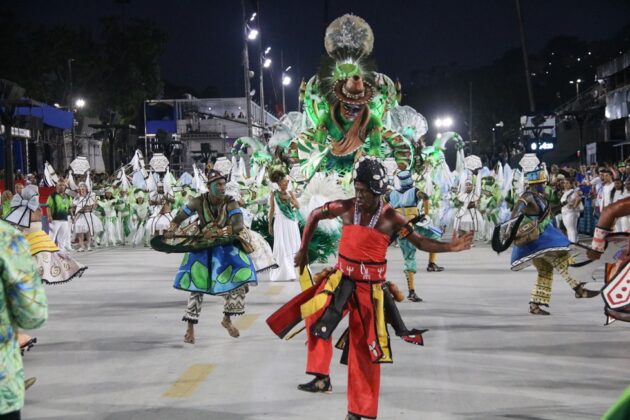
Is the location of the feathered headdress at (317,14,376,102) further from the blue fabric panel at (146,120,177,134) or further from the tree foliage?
the blue fabric panel at (146,120,177,134)

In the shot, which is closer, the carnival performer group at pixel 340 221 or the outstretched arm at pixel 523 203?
the carnival performer group at pixel 340 221

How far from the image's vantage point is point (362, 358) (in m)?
6.65

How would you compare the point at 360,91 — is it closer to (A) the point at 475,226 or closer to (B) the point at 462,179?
(A) the point at 475,226

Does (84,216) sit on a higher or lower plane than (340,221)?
higher

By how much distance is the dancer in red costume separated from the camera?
6699 mm

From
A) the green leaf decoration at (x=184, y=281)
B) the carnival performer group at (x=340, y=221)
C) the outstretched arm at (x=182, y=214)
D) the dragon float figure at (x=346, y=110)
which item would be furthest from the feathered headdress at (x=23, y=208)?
the dragon float figure at (x=346, y=110)

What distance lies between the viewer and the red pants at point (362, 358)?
654 centimetres

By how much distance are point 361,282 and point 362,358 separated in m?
0.55

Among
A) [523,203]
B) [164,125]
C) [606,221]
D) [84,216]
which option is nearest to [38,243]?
[606,221]

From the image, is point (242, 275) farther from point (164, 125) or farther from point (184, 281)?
point (164, 125)

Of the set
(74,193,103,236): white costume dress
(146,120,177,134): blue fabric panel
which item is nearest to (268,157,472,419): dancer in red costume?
(74,193,103,236): white costume dress

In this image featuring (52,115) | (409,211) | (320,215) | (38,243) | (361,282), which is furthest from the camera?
(52,115)

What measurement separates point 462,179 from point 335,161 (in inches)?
478

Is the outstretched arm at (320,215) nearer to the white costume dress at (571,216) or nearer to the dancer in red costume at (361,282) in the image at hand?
the dancer in red costume at (361,282)
